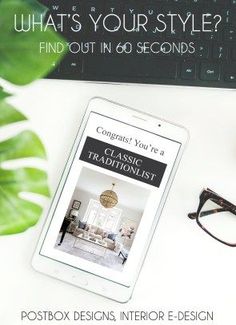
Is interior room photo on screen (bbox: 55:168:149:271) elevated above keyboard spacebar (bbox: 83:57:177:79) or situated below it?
below

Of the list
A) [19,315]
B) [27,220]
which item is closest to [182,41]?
[27,220]

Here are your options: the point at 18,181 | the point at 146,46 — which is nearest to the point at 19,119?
the point at 18,181

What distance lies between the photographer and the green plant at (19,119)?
1.77 feet

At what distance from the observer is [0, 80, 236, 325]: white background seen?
0.54m

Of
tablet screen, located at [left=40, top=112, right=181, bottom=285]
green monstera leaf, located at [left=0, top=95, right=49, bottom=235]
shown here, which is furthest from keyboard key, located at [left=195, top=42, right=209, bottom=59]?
green monstera leaf, located at [left=0, top=95, right=49, bottom=235]

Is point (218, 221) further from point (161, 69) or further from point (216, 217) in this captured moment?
point (161, 69)

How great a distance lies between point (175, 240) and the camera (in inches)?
21.2

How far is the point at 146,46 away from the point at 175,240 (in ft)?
0.79

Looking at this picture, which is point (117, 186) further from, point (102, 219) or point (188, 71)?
point (188, 71)

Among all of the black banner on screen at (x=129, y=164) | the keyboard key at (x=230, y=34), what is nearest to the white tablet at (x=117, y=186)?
the black banner on screen at (x=129, y=164)

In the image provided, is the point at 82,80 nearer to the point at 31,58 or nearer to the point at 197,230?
the point at 31,58

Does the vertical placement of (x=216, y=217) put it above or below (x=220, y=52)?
below

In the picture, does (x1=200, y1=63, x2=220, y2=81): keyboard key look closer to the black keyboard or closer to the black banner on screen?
the black keyboard

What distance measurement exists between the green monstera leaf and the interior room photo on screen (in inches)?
1.8
